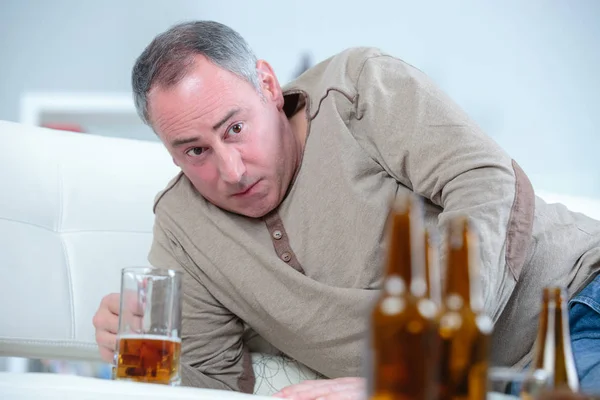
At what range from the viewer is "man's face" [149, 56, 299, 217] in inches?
61.2

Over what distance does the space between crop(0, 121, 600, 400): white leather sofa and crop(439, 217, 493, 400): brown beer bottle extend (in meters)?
1.27

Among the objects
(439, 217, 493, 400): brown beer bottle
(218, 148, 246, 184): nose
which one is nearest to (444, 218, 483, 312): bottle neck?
(439, 217, 493, 400): brown beer bottle

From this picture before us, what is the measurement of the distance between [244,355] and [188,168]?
18.9 inches

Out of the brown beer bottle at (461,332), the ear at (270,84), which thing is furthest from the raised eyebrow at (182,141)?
the brown beer bottle at (461,332)

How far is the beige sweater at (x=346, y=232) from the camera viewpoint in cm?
144

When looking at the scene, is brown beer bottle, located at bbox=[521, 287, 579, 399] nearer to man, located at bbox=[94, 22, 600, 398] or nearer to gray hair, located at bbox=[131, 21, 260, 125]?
man, located at bbox=[94, 22, 600, 398]

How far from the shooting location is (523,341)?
60.6 inches

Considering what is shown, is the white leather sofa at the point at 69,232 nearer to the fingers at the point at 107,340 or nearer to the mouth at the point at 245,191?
the fingers at the point at 107,340

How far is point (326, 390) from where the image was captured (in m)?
1.26

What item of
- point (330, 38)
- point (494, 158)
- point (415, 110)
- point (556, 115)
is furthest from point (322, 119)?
point (556, 115)

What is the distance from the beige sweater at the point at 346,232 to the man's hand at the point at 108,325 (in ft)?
0.74

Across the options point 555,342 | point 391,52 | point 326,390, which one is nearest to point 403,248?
point 555,342

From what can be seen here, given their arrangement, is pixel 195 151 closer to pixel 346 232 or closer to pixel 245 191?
pixel 245 191

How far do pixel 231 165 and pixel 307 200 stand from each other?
203 mm
